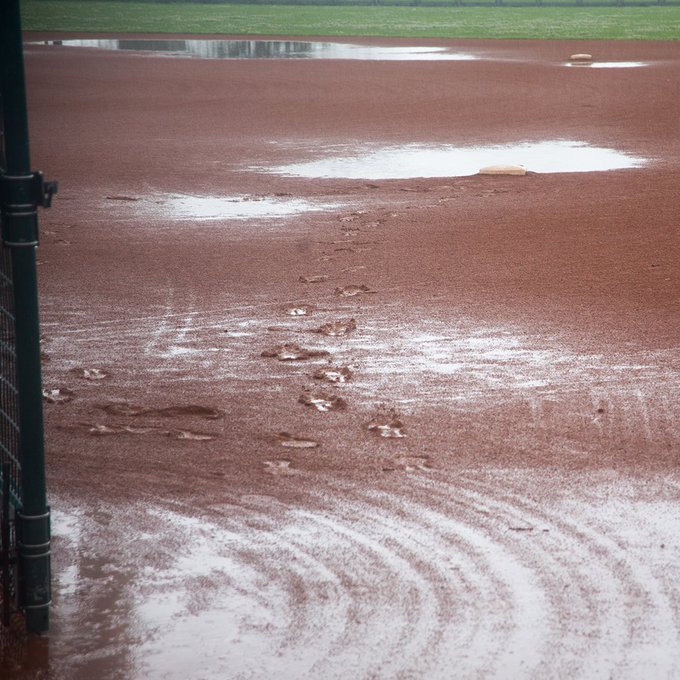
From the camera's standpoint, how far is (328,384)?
645 cm

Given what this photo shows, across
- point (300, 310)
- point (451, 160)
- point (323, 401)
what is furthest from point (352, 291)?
point (451, 160)

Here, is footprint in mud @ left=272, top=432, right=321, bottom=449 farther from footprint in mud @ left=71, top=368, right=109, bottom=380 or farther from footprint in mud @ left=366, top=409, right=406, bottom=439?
footprint in mud @ left=71, top=368, right=109, bottom=380

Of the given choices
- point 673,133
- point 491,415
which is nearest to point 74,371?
point 491,415

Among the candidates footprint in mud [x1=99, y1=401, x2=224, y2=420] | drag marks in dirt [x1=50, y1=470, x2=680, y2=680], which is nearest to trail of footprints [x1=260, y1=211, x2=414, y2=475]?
drag marks in dirt [x1=50, y1=470, x2=680, y2=680]

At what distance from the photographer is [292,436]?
5.68m

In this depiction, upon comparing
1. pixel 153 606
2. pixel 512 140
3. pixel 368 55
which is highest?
pixel 368 55

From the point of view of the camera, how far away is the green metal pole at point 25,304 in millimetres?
3467

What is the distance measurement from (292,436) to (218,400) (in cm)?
70

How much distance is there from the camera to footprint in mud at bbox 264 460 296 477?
17.2 feet

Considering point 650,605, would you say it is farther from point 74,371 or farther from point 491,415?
point 74,371

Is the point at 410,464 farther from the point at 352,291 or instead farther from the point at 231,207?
the point at 231,207

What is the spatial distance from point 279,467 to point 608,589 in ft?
5.97

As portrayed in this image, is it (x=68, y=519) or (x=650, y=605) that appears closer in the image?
(x=650, y=605)

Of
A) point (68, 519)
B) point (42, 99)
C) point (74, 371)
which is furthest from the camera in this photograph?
point (42, 99)
